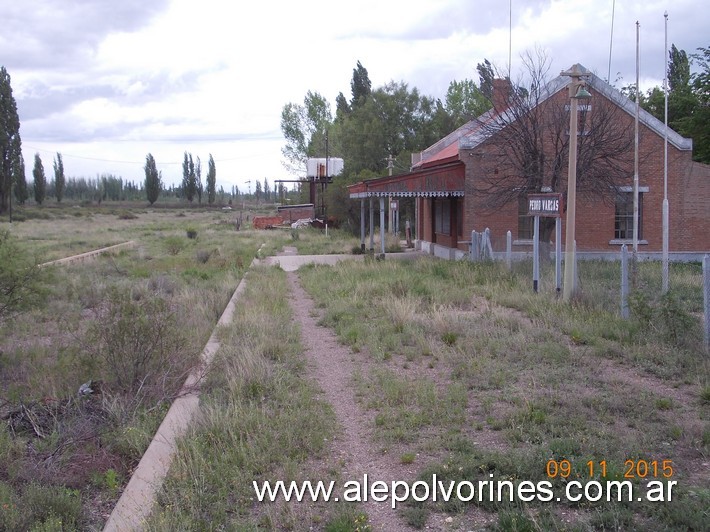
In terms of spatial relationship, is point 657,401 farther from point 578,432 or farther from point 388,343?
point 388,343

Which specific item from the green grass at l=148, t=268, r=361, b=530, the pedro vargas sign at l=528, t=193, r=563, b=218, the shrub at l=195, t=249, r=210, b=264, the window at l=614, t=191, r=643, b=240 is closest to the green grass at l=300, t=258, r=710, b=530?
the green grass at l=148, t=268, r=361, b=530

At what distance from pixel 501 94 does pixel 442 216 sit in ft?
23.6

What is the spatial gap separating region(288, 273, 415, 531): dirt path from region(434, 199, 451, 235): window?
15.3m

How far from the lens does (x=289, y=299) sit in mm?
15961

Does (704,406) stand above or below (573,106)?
below

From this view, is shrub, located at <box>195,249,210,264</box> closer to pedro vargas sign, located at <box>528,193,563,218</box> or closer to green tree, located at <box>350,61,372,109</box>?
pedro vargas sign, located at <box>528,193,563,218</box>

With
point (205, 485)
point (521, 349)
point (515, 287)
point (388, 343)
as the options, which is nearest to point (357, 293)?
point (515, 287)

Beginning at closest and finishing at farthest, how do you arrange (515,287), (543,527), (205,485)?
1. (543,527)
2. (205,485)
3. (515,287)

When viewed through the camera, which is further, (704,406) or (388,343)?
(388,343)

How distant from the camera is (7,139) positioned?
6334 centimetres

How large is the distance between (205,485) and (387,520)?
1.41 m

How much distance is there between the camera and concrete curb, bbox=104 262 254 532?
4777mm

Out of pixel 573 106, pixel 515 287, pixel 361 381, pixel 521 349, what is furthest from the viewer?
pixel 515 287

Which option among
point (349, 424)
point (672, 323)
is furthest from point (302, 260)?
point (349, 424)
